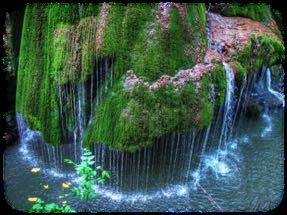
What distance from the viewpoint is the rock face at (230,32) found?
9.64 metres

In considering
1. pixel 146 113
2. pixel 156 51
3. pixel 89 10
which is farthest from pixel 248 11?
pixel 146 113

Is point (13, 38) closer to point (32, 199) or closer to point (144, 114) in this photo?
point (32, 199)

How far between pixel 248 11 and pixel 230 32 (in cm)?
Result: 167

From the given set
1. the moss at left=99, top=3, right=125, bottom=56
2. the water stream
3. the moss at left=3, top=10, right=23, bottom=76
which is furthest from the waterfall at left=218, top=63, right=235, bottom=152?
the moss at left=3, top=10, right=23, bottom=76

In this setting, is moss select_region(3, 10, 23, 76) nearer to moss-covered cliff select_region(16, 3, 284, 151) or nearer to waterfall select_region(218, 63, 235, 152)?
moss-covered cliff select_region(16, 3, 284, 151)

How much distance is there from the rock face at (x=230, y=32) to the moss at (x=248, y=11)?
0.20m

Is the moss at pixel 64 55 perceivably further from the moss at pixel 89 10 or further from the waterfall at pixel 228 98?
the waterfall at pixel 228 98

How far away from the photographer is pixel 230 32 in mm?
10156

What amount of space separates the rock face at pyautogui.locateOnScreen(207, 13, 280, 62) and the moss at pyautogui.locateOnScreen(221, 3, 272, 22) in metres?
0.20

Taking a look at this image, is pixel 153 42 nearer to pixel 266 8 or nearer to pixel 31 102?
pixel 31 102

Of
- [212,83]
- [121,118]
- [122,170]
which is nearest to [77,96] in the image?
[121,118]


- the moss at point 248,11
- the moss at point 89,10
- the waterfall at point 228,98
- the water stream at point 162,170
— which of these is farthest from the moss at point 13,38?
the moss at point 248,11

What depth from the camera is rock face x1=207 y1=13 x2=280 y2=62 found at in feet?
31.6

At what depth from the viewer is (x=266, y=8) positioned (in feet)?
38.8
